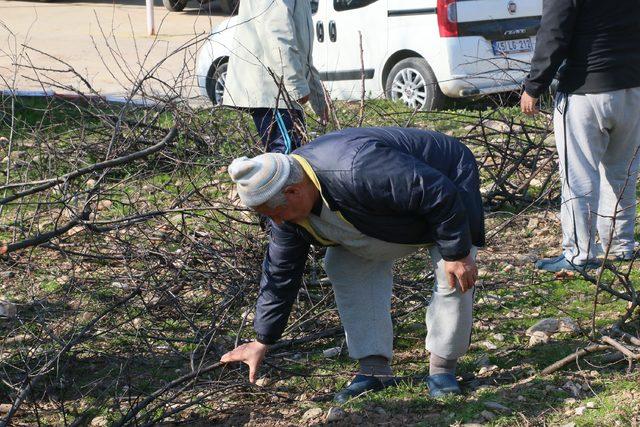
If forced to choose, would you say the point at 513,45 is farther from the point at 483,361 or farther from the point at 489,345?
the point at 483,361

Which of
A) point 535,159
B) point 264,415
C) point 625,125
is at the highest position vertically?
point 625,125

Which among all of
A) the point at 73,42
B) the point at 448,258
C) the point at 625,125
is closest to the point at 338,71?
the point at 625,125

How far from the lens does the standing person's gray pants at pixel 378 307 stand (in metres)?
3.53

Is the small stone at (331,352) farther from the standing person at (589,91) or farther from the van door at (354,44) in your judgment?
the van door at (354,44)

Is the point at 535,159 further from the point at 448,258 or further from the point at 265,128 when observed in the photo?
the point at 448,258

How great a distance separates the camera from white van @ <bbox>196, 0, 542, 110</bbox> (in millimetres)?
8672

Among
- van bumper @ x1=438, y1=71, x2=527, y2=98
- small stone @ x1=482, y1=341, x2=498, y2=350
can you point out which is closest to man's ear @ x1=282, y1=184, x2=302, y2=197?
small stone @ x1=482, y1=341, x2=498, y2=350

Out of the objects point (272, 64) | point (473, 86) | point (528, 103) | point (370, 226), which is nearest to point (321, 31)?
point (473, 86)

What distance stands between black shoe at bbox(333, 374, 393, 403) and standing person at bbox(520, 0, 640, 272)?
4.54ft

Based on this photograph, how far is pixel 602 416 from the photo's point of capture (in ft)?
11.2

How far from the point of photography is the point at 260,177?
10.0 ft

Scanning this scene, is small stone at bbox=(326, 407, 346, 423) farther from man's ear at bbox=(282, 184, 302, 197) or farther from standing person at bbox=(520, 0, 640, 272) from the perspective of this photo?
standing person at bbox=(520, 0, 640, 272)

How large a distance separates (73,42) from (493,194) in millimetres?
11775

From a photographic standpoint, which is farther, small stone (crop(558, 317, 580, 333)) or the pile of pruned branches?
small stone (crop(558, 317, 580, 333))
